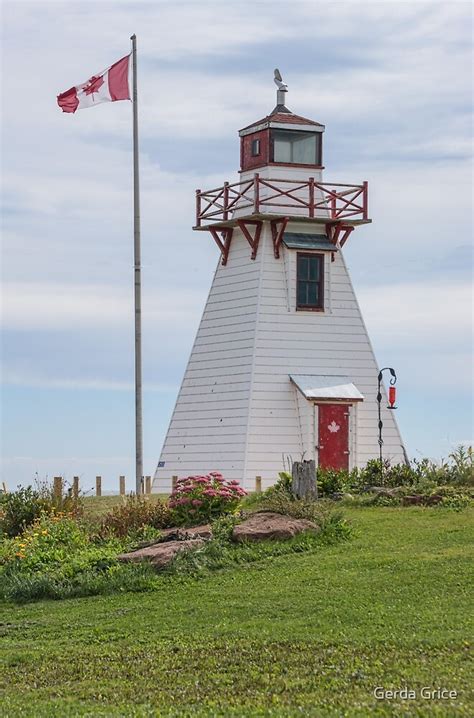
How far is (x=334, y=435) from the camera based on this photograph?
122 feet

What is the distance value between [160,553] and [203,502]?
4.08 m

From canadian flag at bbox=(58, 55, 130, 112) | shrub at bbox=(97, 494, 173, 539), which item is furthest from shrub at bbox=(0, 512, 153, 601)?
canadian flag at bbox=(58, 55, 130, 112)

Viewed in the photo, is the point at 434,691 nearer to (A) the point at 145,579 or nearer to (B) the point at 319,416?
(A) the point at 145,579

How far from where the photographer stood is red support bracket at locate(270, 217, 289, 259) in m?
37.8

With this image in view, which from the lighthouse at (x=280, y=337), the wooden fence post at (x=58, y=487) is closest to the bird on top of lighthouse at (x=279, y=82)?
the lighthouse at (x=280, y=337)

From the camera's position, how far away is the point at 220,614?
51.6 ft

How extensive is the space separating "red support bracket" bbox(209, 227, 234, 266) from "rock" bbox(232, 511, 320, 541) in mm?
18914

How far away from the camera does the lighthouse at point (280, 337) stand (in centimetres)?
3694

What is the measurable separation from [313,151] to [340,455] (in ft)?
31.0

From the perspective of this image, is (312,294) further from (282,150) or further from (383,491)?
(383,491)

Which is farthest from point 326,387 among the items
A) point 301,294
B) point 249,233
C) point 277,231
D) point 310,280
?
point 249,233

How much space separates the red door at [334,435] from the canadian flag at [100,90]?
1109cm

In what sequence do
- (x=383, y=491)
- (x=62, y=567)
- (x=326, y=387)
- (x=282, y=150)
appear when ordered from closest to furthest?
1. (x=62, y=567)
2. (x=383, y=491)
3. (x=326, y=387)
4. (x=282, y=150)

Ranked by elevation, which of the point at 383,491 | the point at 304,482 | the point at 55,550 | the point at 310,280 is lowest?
the point at 55,550
